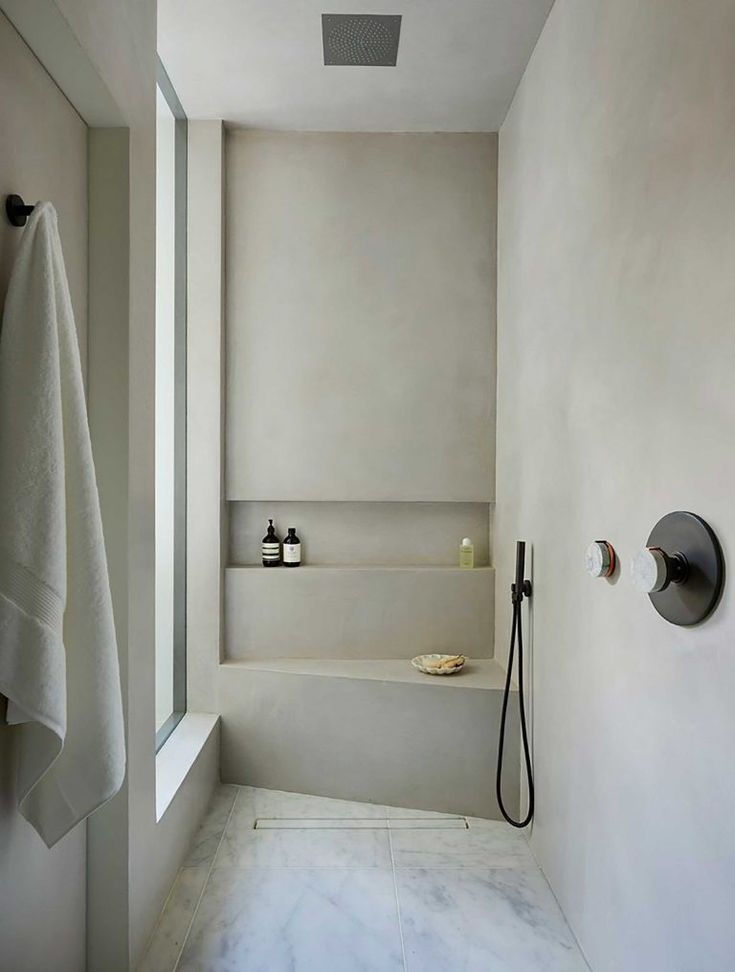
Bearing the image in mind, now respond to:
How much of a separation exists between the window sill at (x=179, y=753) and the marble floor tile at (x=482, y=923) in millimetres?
700

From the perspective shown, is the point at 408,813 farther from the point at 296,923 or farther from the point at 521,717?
the point at 296,923

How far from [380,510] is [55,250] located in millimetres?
2050

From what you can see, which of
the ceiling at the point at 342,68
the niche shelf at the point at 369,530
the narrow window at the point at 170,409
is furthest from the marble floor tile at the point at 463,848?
the ceiling at the point at 342,68

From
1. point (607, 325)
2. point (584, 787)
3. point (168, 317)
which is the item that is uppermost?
point (168, 317)

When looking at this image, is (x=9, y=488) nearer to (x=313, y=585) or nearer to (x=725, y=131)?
(x=725, y=131)

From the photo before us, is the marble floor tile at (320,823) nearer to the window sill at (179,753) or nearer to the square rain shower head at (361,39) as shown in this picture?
the window sill at (179,753)

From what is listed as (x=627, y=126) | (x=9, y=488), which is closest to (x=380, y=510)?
(x=627, y=126)

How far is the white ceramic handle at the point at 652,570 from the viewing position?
1.36 m

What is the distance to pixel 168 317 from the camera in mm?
2908

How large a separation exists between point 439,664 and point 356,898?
0.90 metres

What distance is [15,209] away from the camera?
140cm

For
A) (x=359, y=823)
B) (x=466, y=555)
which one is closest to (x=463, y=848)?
(x=359, y=823)

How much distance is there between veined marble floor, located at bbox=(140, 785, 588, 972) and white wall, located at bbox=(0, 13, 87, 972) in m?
0.37

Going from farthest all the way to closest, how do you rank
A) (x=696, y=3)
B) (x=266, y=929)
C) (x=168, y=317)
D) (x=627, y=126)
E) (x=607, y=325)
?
(x=168, y=317) → (x=266, y=929) → (x=607, y=325) → (x=627, y=126) → (x=696, y=3)
